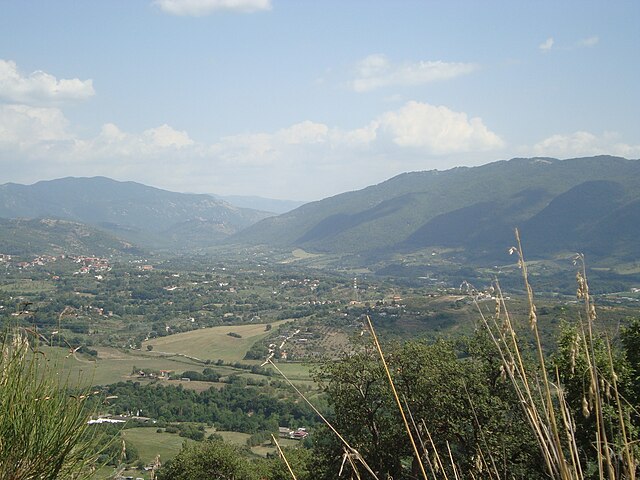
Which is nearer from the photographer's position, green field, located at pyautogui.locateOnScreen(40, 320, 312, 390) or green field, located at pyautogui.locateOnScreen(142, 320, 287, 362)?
green field, located at pyautogui.locateOnScreen(40, 320, 312, 390)

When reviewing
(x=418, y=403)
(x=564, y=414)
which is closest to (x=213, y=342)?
(x=418, y=403)

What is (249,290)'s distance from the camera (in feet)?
433

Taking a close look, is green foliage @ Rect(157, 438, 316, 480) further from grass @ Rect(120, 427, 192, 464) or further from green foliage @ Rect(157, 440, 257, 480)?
grass @ Rect(120, 427, 192, 464)

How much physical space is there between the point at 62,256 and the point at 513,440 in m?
182

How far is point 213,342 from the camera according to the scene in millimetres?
79250

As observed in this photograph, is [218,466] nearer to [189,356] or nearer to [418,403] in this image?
[418,403]

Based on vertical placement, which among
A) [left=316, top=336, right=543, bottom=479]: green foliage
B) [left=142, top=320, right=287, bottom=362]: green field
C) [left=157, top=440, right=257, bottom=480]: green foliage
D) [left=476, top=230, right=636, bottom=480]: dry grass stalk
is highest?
[left=476, top=230, right=636, bottom=480]: dry grass stalk

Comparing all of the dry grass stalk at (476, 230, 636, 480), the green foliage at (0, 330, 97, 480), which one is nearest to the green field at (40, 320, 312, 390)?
the green foliage at (0, 330, 97, 480)

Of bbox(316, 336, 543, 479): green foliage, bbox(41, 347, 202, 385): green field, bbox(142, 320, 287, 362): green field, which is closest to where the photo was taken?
bbox(316, 336, 543, 479): green foliage

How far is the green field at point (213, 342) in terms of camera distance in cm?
7338

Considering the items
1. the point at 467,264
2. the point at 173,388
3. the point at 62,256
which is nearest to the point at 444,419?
the point at 173,388

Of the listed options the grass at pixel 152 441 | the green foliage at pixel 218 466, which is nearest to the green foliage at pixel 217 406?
the grass at pixel 152 441

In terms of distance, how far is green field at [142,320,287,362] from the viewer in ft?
241

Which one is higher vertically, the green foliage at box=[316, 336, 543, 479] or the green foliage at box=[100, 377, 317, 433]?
the green foliage at box=[316, 336, 543, 479]
